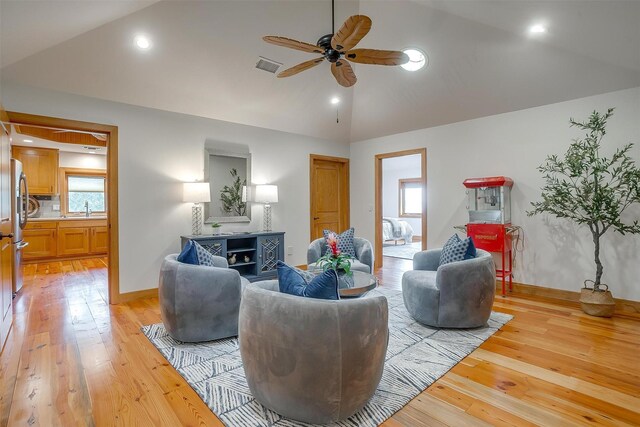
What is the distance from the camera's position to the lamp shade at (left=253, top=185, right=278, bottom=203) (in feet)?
16.6

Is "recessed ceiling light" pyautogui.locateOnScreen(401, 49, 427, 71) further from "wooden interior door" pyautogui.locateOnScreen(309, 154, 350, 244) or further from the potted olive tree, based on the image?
"wooden interior door" pyautogui.locateOnScreen(309, 154, 350, 244)

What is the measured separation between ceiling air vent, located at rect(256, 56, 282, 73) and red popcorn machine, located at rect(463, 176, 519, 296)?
3.09m

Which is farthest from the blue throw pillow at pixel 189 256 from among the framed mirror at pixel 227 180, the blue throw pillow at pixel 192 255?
the framed mirror at pixel 227 180

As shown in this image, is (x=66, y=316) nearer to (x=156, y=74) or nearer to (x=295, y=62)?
(x=156, y=74)

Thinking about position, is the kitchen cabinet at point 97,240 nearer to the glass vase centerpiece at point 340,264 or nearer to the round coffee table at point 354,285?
the glass vase centerpiece at point 340,264

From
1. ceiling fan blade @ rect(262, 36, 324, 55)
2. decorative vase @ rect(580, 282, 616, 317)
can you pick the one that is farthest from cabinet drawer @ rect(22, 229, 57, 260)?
decorative vase @ rect(580, 282, 616, 317)

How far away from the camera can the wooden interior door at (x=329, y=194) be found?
6137 millimetres

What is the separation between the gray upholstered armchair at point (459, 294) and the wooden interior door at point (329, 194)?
3217mm

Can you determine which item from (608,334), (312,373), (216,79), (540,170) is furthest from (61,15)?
(608,334)

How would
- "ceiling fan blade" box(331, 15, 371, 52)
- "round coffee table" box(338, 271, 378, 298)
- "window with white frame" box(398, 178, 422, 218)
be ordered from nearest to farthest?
"ceiling fan blade" box(331, 15, 371, 52) → "round coffee table" box(338, 271, 378, 298) → "window with white frame" box(398, 178, 422, 218)

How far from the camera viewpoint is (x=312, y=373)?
1.67 metres

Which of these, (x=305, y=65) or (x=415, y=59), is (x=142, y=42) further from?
(x=415, y=59)

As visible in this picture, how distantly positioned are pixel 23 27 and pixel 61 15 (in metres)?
0.33

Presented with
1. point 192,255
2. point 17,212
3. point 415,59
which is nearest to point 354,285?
point 192,255
